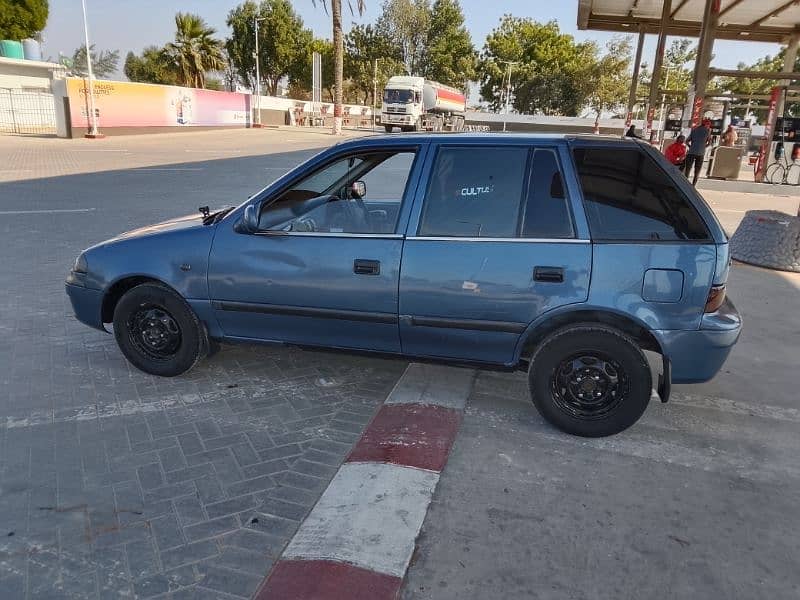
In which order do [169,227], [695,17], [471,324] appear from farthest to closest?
1. [695,17]
2. [169,227]
3. [471,324]

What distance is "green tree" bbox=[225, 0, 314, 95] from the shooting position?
6888 cm

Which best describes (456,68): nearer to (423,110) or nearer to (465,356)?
(423,110)

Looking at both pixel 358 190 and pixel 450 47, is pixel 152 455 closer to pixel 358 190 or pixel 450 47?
pixel 358 190

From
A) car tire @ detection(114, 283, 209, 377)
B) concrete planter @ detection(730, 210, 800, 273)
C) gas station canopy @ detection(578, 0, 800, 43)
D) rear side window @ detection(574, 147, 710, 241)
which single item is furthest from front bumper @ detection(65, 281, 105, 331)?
gas station canopy @ detection(578, 0, 800, 43)

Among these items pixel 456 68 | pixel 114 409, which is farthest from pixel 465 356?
pixel 456 68

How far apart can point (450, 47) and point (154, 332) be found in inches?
2905

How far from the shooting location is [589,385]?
341 cm

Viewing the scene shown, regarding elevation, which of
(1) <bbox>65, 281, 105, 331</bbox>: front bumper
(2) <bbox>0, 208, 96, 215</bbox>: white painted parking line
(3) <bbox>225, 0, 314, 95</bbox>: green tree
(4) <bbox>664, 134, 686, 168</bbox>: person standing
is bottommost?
(2) <bbox>0, 208, 96, 215</bbox>: white painted parking line

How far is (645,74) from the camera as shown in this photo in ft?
228

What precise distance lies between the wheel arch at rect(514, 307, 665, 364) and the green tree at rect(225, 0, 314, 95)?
242ft

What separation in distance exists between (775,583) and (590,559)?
0.74m

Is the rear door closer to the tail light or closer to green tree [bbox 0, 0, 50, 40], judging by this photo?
the tail light

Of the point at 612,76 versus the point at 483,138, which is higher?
the point at 612,76

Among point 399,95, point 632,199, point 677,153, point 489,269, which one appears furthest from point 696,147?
point 399,95
